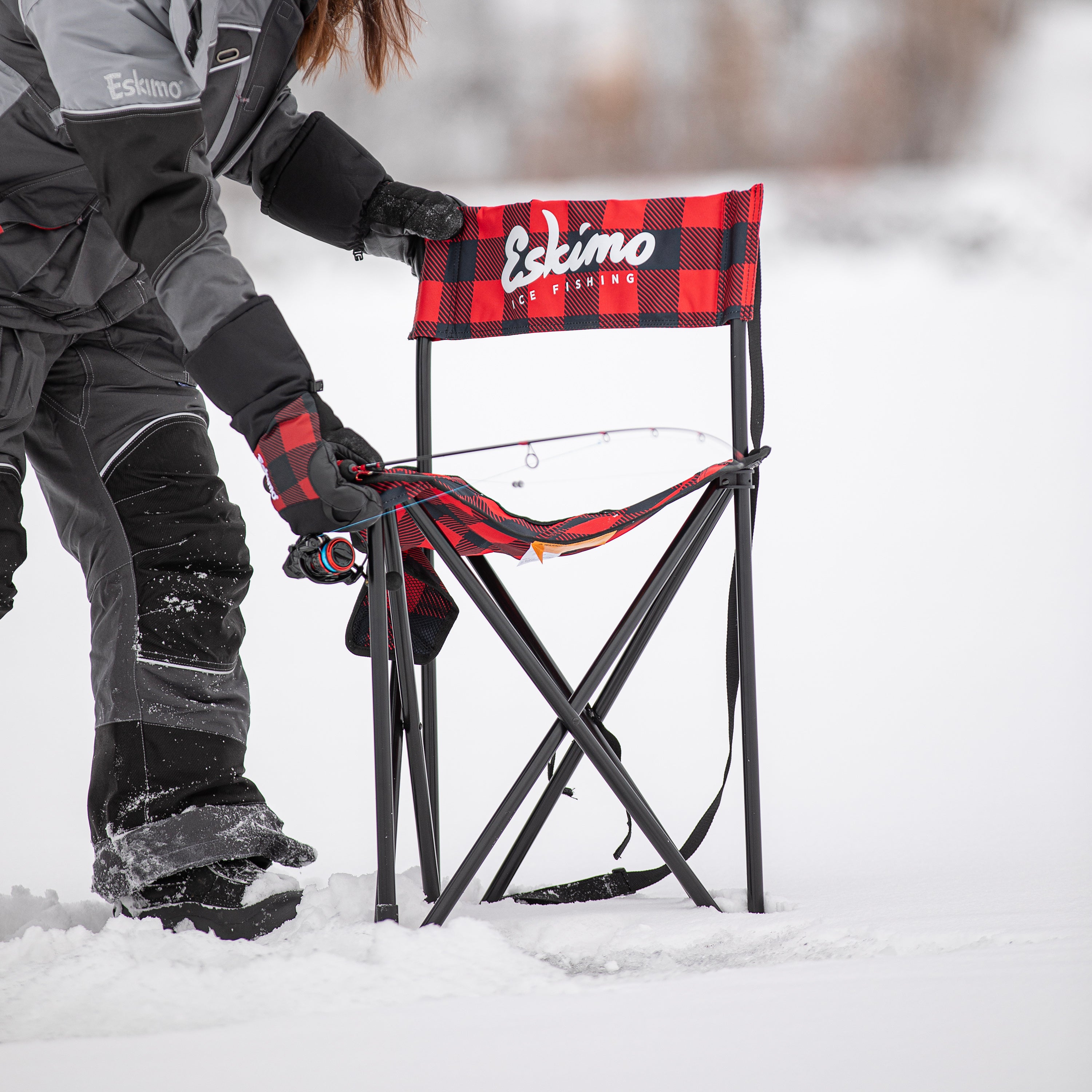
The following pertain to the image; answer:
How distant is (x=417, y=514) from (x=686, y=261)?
0.47 metres

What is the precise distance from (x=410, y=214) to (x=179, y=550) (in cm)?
49

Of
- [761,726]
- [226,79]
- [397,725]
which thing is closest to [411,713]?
[397,725]

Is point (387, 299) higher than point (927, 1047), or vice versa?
point (387, 299)

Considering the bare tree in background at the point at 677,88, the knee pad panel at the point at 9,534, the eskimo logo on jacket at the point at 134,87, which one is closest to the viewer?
the eskimo logo on jacket at the point at 134,87

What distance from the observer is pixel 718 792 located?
1410 millimetres

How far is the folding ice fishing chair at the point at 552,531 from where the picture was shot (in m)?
1.14

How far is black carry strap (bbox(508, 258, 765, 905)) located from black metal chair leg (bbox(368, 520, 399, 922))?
283mm

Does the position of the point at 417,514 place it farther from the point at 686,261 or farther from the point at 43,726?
the point at 43,726

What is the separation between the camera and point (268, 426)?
41.6 inches

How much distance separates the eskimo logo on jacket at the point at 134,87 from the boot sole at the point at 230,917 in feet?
2.68

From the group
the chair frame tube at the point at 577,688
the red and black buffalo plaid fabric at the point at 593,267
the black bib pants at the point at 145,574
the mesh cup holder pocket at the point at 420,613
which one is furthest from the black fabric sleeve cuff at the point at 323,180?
the mesh cup holder pocket at the point at 420,613

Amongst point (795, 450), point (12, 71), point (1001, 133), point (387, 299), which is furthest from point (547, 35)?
point (12, 71)

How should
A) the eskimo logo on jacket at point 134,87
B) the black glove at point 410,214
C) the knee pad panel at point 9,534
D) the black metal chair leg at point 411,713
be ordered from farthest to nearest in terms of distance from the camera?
1. the black glove at point 410,214
2. the knee pad panel at point 9,534
3. the black metal chair leg at point 411,713
4. the eskimo logo on jacket at point 134,87

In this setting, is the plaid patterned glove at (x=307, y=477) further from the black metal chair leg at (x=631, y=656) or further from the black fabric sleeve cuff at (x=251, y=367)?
the black metal chair leg at (x=631, y=656)
